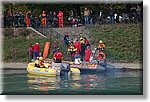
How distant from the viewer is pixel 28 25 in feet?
30.7

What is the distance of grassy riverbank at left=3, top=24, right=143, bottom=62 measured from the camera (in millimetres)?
9203

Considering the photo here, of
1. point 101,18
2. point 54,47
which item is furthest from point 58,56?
point 101,18

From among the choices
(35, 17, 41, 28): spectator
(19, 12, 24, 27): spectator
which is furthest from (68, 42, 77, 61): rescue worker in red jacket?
(19, 12, 24, 27): spectator

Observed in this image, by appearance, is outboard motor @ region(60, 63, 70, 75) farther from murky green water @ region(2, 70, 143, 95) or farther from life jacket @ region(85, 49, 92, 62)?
life jacket @ region(85, 49, 92, 62)

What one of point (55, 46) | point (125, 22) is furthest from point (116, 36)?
point (55, 46)

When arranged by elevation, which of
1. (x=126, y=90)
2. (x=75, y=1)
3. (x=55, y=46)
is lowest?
(x=126, y=90)

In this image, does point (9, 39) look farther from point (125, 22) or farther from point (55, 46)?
point (125, 22)

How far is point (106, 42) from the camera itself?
923 cm

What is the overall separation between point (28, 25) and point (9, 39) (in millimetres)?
319

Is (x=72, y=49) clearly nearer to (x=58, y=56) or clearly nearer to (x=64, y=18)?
(x=58, y=56)

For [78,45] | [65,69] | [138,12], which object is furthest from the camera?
[78,45]

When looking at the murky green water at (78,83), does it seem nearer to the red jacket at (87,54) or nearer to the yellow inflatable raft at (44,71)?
the yellow inflatable raft at (44,71)

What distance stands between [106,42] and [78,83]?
0.65m

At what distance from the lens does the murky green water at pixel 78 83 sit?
9055mm
